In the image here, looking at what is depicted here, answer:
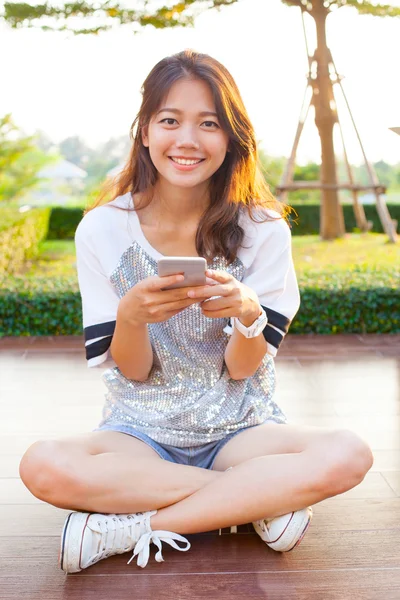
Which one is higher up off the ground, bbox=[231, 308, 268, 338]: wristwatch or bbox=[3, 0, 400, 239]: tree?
bbox=[3, 0, 400, 239]: tree

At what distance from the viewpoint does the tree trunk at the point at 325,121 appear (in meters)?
6.95

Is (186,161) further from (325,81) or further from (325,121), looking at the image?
(325,121)

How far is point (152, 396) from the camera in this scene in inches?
70.6

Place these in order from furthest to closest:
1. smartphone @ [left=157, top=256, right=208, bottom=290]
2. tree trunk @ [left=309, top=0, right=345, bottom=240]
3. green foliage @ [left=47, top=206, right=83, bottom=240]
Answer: green foliage @ [left=47, top=206, right=83, bottom=240] < tree trunk @ [left=309, top=0, right=345, bottom=240] < smartphone @ [left=157, top=256, right=208, bottom=290]

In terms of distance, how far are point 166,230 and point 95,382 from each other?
1.44 meters

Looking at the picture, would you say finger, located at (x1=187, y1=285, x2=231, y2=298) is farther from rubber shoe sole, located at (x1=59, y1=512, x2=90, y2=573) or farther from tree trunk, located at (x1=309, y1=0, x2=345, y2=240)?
tree trunk, located at (x1=309, y1=0, x2=345, y2=240)

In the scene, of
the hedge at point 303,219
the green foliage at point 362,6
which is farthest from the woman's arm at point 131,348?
the hedge at point 303,219

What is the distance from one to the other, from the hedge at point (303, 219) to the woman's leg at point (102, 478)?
8.51 meters

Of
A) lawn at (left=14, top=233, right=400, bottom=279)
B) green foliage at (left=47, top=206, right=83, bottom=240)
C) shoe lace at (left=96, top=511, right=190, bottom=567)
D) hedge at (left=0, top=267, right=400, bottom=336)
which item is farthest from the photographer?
green foliage at (left=47, top=206, right=83, bottom=240)

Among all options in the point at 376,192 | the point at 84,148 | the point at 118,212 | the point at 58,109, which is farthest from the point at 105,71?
the point at 84,148

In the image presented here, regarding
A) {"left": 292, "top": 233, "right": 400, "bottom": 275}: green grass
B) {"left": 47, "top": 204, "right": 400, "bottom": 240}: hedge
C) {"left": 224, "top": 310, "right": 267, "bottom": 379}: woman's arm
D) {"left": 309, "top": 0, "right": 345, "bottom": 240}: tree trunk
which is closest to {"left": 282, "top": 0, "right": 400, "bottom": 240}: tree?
{"left": 309, "top": 0, "right": 345, "bottom": 240}: tree trunk

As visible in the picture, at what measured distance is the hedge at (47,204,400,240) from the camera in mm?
10055

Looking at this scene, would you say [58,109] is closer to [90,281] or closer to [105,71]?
[105,71]

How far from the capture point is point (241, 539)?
68.8 inches
